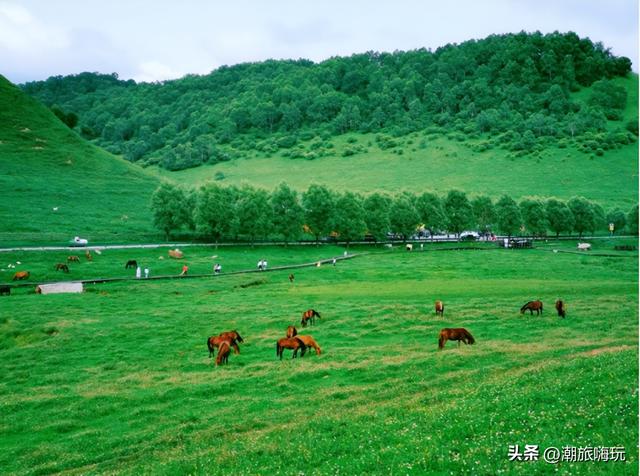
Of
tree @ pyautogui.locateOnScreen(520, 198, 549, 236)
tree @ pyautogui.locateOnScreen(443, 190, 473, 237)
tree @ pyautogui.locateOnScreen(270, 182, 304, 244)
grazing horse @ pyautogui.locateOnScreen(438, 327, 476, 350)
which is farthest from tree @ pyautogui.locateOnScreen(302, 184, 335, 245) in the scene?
grazing horse @ pyautogui.locateOnScreen(438, 327, 476, 350)

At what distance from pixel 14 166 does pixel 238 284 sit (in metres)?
117

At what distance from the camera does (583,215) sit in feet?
418

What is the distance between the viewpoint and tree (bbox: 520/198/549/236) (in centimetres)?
12638

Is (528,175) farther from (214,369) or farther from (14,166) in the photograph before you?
(214,369)

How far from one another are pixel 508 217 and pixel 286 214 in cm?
5915

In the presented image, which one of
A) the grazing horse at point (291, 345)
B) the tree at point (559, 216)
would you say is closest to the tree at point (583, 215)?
the tree at point (559, 216)

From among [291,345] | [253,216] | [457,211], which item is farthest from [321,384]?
[457,211]

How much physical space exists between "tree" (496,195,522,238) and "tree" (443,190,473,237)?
7.53 metres

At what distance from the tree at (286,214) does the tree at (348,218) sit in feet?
27.8

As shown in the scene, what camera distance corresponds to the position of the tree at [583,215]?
126875mm

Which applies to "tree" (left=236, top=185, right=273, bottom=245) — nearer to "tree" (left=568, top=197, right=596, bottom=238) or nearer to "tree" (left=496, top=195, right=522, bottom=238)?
"tree" (left=496, top=195, right=522, bottom=238)

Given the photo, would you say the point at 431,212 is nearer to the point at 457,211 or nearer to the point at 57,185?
the point at 457,211

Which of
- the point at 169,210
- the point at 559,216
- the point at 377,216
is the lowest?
the point at 377,216

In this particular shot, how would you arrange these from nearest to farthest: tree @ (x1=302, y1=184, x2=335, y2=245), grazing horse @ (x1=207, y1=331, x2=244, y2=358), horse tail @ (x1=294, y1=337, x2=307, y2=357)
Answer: horse tail @ (x1=294, y1=337, x2=307, y2=357)
grazing horse @ (x1=207, y1=331, x2=244, y2=358)
tree @ (x1=302, y1=184, x2=335, y2=245)
